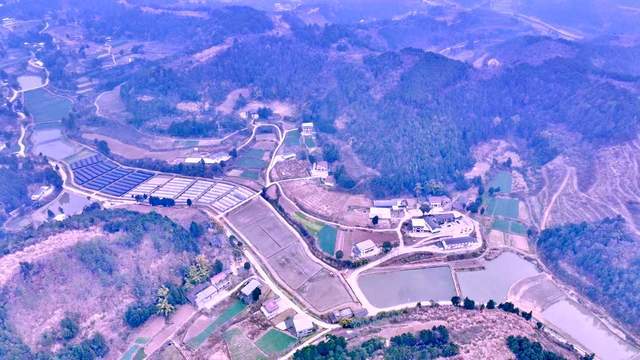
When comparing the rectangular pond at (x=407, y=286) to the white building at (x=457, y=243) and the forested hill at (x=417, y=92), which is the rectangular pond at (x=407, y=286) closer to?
the white building at (x=457, y=243)

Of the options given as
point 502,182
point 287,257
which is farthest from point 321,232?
point 502,182

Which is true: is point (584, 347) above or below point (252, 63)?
below

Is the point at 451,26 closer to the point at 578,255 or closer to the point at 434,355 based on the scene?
the point at 578,255

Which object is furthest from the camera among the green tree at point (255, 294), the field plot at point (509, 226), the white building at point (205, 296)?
the field plot at point (509, 226)

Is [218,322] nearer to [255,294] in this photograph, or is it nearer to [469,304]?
[255,294]

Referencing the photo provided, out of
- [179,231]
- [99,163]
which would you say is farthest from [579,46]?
[99,163]

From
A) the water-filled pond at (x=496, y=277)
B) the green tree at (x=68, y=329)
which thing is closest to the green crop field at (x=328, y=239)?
the water-filled pond at (x=496, y=277)
